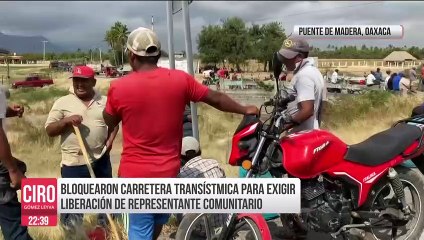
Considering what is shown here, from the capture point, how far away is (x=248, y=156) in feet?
11.3

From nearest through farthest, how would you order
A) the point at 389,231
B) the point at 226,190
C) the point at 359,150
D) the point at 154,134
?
the point at 154,134
the point at 226,190
the point at 359,150
the point at 389,231

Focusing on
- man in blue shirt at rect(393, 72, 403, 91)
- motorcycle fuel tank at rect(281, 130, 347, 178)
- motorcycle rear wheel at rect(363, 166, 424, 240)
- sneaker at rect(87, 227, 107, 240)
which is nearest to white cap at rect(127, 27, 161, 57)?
motorcycle fuel tank at rect(281, 130, 347, 178)

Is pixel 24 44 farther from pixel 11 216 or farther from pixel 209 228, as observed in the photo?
pixel 209 228

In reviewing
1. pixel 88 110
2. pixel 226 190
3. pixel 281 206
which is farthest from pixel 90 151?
pixel 281 206

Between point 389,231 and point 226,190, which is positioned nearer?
point 226,190

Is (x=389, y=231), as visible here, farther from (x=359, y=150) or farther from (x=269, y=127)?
(x=269, y=127)

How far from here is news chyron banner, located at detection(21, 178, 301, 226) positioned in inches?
133

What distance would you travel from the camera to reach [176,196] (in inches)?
134

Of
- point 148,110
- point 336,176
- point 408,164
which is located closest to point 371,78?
point 408,164

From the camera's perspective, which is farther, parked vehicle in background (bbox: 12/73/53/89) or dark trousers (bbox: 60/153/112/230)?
parked vehicle in background (bbox: 12/73/53/89)

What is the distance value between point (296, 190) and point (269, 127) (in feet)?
1.51

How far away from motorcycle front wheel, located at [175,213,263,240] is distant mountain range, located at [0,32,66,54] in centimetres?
196

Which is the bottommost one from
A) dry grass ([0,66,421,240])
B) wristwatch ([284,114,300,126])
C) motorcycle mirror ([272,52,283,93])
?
dry grass ([0,66,421,240])

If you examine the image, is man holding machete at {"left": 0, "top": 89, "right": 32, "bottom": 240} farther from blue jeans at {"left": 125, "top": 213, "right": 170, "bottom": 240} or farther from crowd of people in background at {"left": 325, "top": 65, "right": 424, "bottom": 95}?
crowd of people in background at {"left": 325, "top": 65, "right": 424, "bottom": 95}
